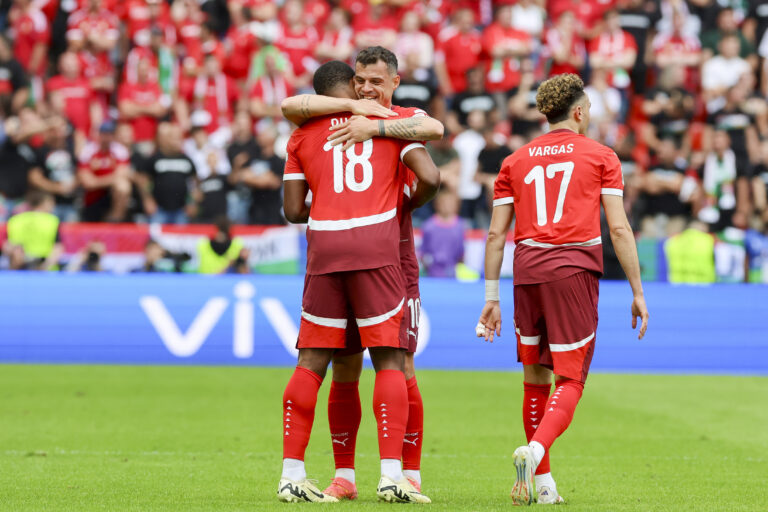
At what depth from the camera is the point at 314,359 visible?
6254 millimetres

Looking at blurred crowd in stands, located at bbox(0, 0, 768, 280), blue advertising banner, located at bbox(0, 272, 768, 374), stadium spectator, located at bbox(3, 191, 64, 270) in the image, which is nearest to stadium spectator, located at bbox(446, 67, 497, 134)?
blurred crowd in stands, located at bbox(0, 0, 768, 280)

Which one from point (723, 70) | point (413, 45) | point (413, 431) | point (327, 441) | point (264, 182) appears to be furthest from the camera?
point (723, 70)

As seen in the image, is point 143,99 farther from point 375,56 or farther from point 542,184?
point 542,184

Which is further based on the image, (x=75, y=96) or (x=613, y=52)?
(x=613, y=52)

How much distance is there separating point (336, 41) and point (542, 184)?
13546 millimetres

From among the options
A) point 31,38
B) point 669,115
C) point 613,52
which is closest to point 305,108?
point 669,115

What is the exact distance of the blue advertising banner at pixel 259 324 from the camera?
14453 millimetres

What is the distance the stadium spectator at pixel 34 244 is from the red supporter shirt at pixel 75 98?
3.46 m

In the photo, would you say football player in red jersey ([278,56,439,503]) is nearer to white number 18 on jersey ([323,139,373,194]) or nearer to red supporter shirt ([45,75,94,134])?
white number 18 on jersey ([323,139,373,194])

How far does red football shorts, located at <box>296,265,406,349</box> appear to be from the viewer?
6148mm

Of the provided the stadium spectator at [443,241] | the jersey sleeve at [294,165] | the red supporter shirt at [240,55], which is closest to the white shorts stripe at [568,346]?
the jersey sleeve at [294,165]

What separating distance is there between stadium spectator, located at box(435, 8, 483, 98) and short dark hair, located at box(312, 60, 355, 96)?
520 inches

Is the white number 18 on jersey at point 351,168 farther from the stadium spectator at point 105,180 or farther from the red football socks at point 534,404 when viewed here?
the stadium spectator at point 105,180

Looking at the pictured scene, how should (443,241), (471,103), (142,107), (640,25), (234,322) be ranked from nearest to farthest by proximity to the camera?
(234,322)
(443,241)
(471,103)
(142,107)
(640,25)
